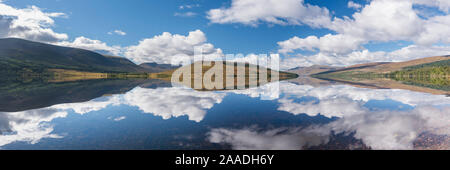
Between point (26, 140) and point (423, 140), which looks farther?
point (423, 140)

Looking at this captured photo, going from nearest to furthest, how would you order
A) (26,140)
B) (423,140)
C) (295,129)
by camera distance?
(26,140), (423,140), (295,129)

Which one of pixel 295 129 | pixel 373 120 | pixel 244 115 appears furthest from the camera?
pixel 244 115

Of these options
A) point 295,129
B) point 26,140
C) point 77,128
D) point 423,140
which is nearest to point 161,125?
point 77,128
